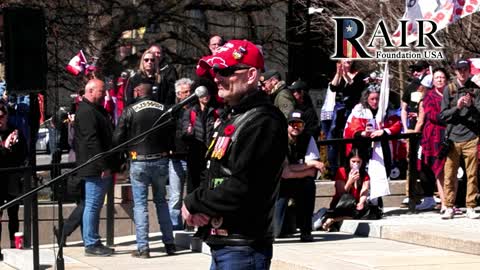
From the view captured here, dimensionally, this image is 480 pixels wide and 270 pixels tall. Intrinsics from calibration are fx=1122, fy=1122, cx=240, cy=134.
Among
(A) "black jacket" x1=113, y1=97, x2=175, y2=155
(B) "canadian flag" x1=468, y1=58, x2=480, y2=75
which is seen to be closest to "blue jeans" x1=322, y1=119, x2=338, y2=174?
(B) "canadian flag" x1=468, y1=58, x2=480, y2=75

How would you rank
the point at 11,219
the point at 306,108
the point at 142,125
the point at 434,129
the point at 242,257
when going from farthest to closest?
the point at 306,108 < the point at 11,219 < the point at 434,129 < the point at 142,125 < the point at 242,257

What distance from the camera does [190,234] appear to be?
1295 cm

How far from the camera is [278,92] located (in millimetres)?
14539

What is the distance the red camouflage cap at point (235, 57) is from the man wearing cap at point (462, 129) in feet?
24.1

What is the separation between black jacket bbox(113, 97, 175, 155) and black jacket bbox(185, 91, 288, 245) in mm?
5869

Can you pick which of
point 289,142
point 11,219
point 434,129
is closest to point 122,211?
point 11,219

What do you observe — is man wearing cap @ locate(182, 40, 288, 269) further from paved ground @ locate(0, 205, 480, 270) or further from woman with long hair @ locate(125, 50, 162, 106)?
woman with long hair @ locate(125, 50, 162, 106)

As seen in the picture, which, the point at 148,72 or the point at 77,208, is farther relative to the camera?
the point at 77,208

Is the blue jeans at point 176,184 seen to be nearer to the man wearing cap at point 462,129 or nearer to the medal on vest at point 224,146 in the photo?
the man wearing cap at point 462,129

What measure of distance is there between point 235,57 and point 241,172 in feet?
2.15

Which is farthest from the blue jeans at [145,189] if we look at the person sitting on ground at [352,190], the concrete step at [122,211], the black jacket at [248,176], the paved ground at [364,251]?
the black jacket at [248,176]

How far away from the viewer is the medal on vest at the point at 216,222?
19.4 feet

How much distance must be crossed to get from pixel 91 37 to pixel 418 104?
16147 mm

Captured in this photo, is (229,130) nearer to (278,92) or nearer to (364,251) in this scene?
(364,251)
